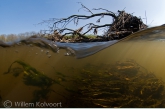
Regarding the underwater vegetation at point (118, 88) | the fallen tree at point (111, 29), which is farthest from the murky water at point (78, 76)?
the fallen tree at point (111, 29)

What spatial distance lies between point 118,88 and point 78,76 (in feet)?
1.36

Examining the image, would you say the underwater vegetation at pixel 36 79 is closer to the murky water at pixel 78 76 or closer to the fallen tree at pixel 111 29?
the murky water at pixel 78 76

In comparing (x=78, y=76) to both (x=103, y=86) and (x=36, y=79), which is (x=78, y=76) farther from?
(x=36, y=79)

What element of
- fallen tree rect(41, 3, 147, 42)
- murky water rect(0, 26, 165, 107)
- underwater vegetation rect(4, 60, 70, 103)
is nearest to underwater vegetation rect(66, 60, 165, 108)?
murky water rect(0, 26, 165, 107)

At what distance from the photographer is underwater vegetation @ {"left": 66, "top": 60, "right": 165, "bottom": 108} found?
Result: 185cm

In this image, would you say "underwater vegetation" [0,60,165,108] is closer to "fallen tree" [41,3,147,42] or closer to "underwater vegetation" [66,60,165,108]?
"underwater vegetation" [66,60,165,108]

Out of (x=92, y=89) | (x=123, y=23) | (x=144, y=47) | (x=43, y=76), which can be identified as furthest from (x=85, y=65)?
(x=123, y=23)

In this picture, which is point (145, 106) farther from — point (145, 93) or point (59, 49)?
point (59, 49)

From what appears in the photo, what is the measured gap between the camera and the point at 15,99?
184 centimetres

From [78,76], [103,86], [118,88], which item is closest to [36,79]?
[78,76]

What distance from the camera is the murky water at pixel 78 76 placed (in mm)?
1833

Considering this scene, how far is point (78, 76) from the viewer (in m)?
1.96

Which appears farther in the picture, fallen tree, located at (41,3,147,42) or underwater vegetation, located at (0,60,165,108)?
fallen tree, located at (41,3,147,42)

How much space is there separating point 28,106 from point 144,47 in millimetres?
1596
